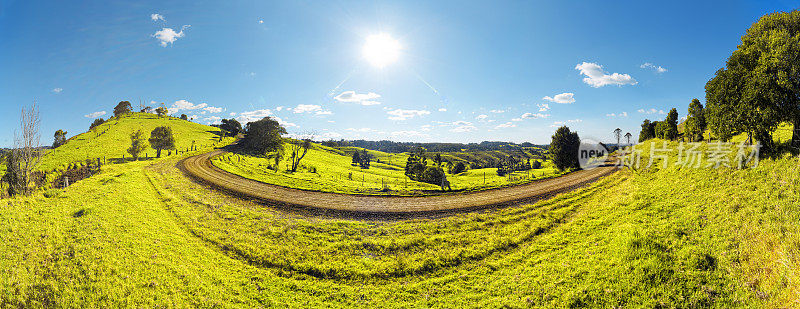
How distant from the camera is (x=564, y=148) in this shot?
A: 2018 inches

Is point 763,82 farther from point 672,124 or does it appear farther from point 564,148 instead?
point 672,124

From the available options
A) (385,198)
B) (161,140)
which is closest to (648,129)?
(385,198)

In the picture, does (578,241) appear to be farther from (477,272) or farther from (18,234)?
(18,234)

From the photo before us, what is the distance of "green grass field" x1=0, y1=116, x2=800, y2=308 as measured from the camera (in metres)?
7.93

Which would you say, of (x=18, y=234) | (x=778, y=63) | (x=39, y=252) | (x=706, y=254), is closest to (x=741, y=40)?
(x=778, y=63)

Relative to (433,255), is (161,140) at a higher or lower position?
higher

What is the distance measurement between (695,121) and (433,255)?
174ft

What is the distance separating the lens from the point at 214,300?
9.08 metres

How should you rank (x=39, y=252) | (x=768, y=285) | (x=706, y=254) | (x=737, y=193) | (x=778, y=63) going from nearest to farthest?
(x=768, y=285), (x=706, y=254), (x=39, y=252), (x=737, y=193), (x=778, y=63)

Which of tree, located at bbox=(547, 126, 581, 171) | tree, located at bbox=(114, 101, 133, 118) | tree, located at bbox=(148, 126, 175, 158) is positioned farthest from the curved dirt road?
tree, located at bbox=(114, 101, 133, 118)

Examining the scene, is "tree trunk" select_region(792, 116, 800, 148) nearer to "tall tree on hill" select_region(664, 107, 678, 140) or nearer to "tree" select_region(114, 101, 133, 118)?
"tall tree on hill" select_region(664, 107, 678, 140)

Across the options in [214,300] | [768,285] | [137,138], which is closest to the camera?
[768,285]

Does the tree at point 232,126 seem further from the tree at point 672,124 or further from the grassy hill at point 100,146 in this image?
the tree at point 672,124

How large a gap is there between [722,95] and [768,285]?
18566 mm
